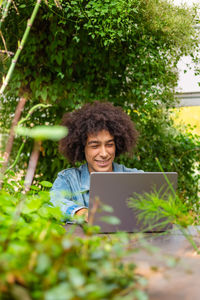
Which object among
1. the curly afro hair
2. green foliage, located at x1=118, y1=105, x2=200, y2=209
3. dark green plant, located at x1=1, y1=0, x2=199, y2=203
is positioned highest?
dark green plant, located at x1=1, y1=0, x2=199, y2=203

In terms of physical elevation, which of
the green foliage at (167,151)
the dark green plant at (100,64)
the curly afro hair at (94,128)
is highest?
the dark green plant at (100,64)

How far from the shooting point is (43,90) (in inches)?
122

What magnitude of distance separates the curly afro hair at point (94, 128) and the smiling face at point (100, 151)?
0.13 feet

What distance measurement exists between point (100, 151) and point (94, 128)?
0.15 metres

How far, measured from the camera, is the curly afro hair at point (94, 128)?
238 cm

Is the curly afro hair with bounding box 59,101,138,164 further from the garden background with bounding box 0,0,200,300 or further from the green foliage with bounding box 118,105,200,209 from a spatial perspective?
the green foliage with bounding box 118,105,200,209

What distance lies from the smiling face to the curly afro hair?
0.04m

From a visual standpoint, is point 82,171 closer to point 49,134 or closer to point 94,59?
point 94,59

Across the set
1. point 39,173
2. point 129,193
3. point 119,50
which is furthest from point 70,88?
point 129,193

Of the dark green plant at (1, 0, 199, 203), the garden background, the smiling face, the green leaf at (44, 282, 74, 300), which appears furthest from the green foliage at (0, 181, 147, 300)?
the dark green plant at (1, 0, 199, 203)

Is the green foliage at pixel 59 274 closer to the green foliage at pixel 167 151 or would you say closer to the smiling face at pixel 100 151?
the smiling face at pixel 100 151

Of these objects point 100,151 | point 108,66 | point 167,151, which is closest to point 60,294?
point 100,151

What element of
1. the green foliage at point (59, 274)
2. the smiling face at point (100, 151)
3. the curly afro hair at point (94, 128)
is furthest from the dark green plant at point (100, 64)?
the green foliage at point (59, 274)

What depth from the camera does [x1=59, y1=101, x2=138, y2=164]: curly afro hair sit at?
238 centimetres
